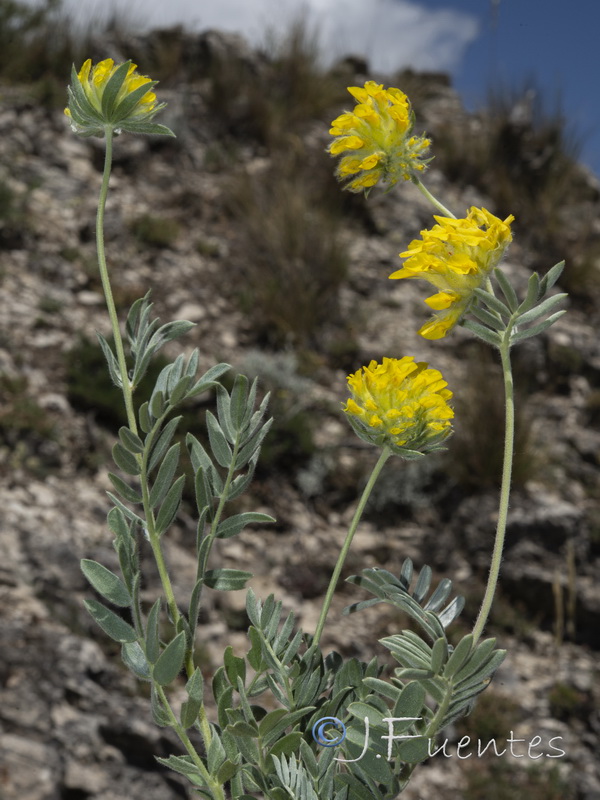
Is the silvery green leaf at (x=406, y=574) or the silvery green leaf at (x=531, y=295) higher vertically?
the silvery green leaf at (x=531, y=295)

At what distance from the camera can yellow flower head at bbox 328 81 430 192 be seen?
2.42ft

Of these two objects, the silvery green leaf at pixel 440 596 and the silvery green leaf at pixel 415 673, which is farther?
the silvery green leaf at pixel 440 596

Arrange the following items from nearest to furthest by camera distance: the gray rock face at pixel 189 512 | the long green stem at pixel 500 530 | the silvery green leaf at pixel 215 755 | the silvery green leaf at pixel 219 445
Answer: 1. the long green stem at pixel 500 530
2. the silvery green leaf at pixel 215 755
3. the silvery green leaf at pixel 219 445
4. the gray rock face at pixel 189 512

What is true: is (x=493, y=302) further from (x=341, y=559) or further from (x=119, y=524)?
(x=119, y=524)

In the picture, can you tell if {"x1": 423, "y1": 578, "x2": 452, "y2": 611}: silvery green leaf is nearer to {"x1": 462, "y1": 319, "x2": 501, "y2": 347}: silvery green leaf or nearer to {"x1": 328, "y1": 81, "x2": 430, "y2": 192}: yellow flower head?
{"x1": 462, "y1": 319, "x2": 501, "y2": 347}: silvery green leaf

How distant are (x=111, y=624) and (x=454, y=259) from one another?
419 mm

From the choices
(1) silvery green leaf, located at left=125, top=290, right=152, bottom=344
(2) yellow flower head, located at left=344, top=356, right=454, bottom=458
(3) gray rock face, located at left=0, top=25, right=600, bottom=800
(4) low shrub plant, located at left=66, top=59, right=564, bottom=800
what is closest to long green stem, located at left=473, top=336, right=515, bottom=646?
(4) low shrub plant, located at left=66, top=59, right=564, bottom=800

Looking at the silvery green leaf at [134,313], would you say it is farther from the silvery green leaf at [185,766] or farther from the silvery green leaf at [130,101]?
the silvery green leaf at [185,766]

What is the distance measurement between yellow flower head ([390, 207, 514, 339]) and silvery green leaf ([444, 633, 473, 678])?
242 millimetres

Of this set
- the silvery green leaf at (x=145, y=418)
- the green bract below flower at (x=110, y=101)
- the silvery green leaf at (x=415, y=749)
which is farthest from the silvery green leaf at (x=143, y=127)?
the silvery green leaf at (x=415, y=749)

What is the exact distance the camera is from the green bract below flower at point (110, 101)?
0.69 meters

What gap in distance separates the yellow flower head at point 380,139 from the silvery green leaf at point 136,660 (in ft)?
1.59

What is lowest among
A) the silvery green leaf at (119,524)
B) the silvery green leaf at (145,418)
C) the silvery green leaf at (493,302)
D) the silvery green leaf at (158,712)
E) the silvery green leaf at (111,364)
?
the silvery green leaf at (158,712)

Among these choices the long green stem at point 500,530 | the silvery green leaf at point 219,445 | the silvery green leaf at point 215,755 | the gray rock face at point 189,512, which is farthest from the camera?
the gray rock face at point 189,512
